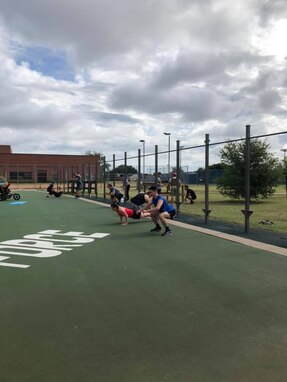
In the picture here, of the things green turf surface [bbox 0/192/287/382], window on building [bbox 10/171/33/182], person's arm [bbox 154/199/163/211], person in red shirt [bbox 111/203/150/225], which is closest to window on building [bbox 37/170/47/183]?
window on building [bbox 10/171/33/182]

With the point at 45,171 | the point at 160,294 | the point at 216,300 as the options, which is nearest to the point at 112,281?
the point at 160,294

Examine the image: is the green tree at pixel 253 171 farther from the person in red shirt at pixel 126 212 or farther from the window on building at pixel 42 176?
the window on building at pixel 42 176

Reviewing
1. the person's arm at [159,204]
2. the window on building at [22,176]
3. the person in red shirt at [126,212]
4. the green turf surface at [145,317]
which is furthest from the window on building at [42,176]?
the green turf surface at [145,317]

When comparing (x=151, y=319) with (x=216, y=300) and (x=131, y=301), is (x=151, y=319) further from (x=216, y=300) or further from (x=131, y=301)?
(x=216, y=300)

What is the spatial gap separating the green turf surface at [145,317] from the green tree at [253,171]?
48.0 ft

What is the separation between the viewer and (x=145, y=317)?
14.1 feet

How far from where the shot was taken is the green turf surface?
3205 millimetres

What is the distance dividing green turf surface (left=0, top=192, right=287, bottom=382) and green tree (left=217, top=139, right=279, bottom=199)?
14642mm

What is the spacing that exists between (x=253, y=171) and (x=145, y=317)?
18.6 m

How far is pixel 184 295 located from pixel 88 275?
5.43ft

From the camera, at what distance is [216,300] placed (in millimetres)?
4867

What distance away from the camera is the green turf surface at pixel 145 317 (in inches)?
126

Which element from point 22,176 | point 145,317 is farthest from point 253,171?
point 22,176

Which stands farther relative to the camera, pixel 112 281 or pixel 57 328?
pixel 112 281
